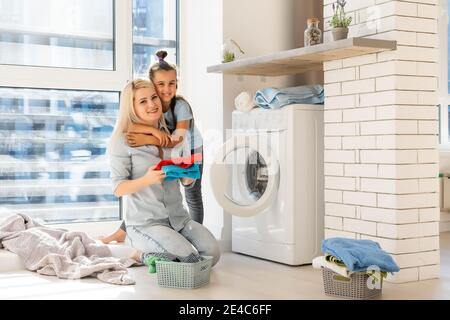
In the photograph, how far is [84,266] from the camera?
3131 mm

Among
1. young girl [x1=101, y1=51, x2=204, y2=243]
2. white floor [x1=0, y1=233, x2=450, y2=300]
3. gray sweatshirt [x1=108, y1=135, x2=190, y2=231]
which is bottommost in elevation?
white floor [x1=0, y1=233, x2=450, y2=300]

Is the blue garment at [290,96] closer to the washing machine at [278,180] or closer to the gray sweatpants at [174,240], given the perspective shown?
the washing machine at [278,180]

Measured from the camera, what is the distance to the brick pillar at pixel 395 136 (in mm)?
3025

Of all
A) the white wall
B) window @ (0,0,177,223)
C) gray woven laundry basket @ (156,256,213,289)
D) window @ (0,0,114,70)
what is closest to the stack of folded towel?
gray woven laundry basket @ (156,256,213,289)

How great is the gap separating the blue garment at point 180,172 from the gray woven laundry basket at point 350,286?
77 cm

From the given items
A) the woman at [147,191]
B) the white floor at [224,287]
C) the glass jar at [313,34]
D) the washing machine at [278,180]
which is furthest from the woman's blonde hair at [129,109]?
the glass jar at [313,34]

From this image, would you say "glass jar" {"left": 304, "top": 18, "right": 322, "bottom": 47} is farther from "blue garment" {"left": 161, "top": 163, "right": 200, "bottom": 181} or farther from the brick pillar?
"blue garment" {"left": 161, "top": 163, "right": 200, "bottom": 181}

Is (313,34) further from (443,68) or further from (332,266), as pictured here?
(443,68)

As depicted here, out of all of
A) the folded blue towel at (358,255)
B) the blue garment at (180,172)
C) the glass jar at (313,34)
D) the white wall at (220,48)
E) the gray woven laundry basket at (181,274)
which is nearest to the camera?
the folded blue towel at (358,255)

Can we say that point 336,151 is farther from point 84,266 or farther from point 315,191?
point 84,266

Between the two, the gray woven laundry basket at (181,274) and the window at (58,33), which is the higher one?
the window at (58,33)

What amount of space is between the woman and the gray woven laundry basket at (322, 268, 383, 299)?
0.65 m

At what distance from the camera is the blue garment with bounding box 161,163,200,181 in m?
3.12
